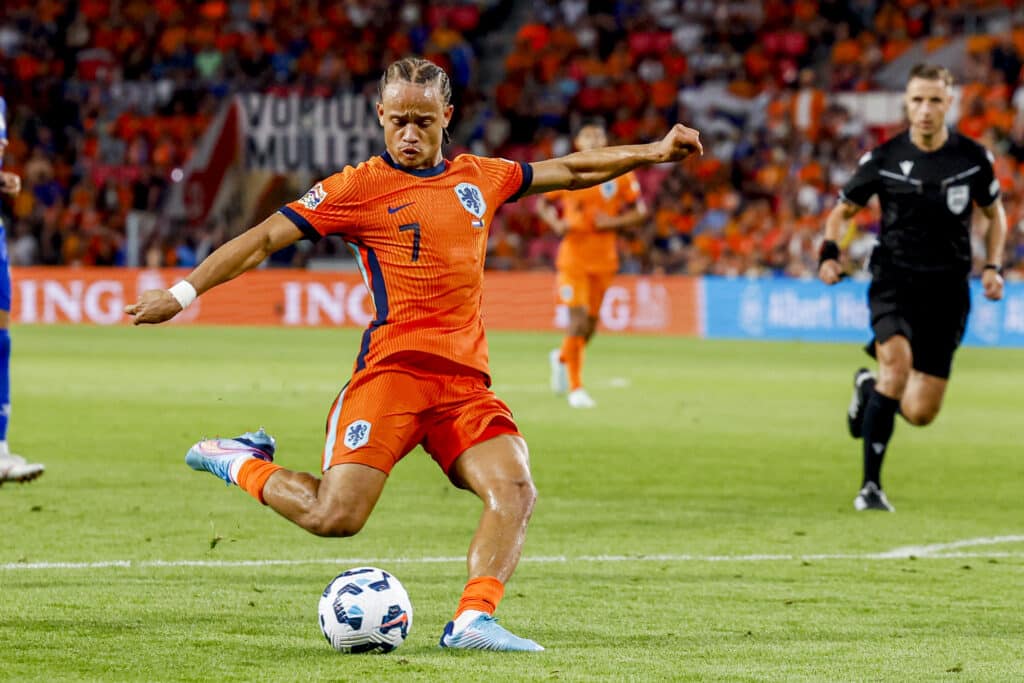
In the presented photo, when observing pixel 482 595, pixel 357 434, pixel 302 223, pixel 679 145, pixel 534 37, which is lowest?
pixel 482 595

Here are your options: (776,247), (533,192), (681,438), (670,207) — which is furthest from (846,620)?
(670,207)

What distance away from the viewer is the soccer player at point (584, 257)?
52.4 feet

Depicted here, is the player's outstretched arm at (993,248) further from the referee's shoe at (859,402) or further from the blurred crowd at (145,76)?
the blurred crowd at (145,76)

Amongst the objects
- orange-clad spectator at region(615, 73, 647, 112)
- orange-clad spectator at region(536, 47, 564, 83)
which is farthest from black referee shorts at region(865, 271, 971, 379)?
orange-clad spectator at region(536, 47, 564, 83)

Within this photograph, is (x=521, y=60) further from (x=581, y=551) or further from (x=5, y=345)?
(x=581, y=551)

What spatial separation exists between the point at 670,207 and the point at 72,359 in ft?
38.7

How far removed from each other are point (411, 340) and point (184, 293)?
82cm

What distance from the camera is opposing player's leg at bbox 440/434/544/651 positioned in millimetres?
5523

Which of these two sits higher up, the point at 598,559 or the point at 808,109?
the point at 808,109

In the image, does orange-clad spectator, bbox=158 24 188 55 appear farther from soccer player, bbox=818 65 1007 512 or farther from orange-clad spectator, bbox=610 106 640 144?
soccer player, bbox=818 65 1007 512

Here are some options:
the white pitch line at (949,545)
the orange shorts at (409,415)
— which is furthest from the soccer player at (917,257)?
the orange shorts at (409,415)

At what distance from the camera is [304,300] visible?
2945cm

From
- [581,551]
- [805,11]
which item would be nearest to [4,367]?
[581,551]

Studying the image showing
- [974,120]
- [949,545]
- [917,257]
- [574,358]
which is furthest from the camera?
[974,120]
